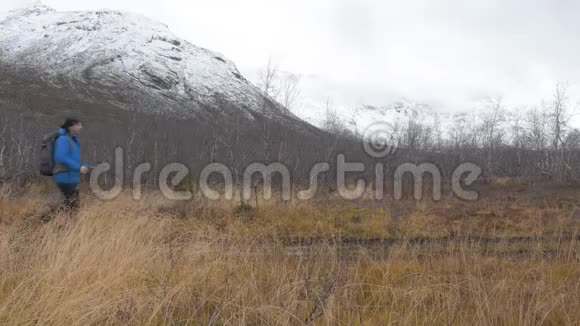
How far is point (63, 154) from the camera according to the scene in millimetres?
4855

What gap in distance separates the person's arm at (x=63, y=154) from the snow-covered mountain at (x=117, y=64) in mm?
64889

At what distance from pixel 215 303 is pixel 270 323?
46 cm

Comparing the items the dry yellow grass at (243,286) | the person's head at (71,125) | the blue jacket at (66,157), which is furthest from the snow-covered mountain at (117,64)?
the dry yellow grass at (243,286)

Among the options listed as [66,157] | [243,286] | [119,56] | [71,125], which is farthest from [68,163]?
[119,56]

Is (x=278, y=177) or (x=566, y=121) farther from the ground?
(x=566, y=121)

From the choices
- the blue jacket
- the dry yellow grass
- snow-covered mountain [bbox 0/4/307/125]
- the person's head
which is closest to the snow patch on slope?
snow-covered mountain [bbox 0/4/307/125]

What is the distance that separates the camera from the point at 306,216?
31.6 ft

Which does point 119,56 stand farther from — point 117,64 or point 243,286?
point 243,286

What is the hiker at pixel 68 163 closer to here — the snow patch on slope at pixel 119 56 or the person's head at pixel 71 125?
the person's head at pixel 71 125

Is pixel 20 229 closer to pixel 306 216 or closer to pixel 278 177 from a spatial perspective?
pixel 306 216

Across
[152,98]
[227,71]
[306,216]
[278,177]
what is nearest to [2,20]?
[227,71]

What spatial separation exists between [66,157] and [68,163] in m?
0.08

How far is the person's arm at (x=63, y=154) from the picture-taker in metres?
4.84

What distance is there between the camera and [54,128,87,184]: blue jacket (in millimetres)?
4852
